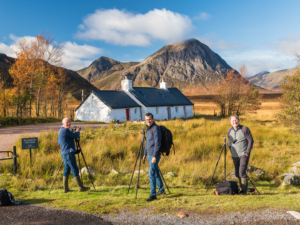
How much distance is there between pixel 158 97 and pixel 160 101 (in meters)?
1.32

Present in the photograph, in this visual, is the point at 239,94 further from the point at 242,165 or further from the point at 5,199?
the point at 5,199

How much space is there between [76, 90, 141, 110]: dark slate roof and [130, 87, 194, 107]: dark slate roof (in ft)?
4.53

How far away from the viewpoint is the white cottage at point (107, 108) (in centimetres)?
2867

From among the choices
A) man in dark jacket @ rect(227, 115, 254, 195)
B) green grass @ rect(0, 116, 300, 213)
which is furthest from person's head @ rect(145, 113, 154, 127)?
man in dark jacket @ rect(227, 115, 254, 195)

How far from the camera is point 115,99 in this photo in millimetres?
30562

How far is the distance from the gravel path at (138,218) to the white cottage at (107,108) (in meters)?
23.7

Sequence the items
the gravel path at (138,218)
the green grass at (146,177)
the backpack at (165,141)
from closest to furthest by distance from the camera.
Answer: the gravel path at (138,218)
the green grass at (146,177)
the backpack at (165,141)

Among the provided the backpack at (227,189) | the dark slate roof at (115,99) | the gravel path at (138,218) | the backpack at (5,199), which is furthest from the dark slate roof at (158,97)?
the gravel path at (138,218)

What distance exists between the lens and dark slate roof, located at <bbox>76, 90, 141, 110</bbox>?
29033 millimetres

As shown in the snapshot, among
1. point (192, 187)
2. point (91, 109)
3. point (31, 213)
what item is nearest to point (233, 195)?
point (192, 187)

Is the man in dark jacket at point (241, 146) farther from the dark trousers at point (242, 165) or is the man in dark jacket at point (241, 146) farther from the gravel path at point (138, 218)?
the gravel path at point (138, 218)

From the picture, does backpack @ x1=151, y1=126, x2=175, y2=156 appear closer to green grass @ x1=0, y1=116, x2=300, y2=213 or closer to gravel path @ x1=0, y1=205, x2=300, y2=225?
green grass @ x1=0, y1=116, x2=300, y2=213

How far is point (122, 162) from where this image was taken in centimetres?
1007

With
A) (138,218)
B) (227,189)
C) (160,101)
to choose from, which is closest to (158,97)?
(160,101)
